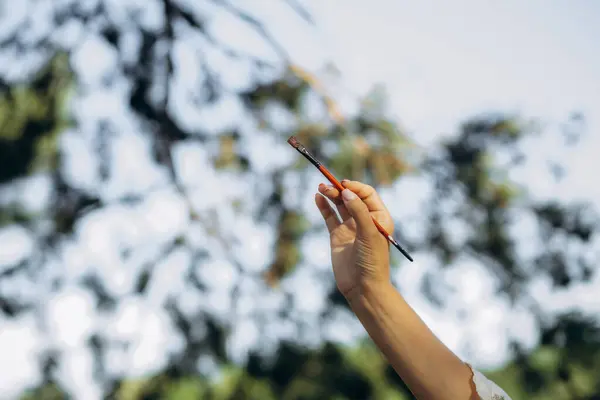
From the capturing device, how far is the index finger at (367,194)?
44.5 inches

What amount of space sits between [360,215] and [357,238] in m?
0.03

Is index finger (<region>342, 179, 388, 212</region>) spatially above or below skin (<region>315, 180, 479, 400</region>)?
above

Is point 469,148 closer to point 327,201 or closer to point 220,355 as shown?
point 220,355

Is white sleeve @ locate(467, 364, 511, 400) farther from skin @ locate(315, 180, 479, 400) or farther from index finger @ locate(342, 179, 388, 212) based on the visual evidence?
index finger @ locate(342, 179, 388, 212)

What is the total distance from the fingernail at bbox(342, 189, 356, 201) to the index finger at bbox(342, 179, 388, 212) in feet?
0.11

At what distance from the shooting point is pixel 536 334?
4.61 meters

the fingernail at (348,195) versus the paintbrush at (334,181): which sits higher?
the fingernail at (348,195)

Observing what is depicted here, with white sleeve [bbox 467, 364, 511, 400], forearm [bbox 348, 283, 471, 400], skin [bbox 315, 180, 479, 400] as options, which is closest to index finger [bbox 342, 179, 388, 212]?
skin [bbox 315, 180, 479, 400]

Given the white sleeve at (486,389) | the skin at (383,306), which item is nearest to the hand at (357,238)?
the skin at (383,306)

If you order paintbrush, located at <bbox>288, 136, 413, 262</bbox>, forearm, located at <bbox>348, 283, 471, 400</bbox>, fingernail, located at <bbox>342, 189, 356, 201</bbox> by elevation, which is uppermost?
fingernail, located at <bbox>342, 189, 356, 201</bbox>

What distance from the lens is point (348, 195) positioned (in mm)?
1079

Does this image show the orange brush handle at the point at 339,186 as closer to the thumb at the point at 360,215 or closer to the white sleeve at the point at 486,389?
the thumb at the point at 360,215

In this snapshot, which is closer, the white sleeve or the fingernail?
the white sleeve

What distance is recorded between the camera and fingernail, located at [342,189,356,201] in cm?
107
